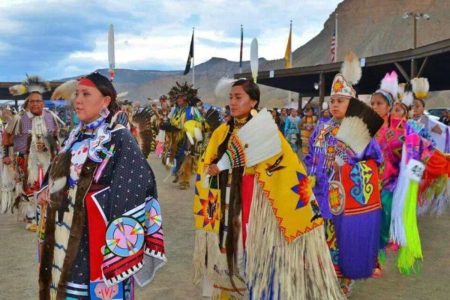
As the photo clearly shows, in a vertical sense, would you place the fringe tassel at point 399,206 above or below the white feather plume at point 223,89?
below

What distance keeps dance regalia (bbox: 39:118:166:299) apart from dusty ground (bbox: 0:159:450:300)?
1.70 metres

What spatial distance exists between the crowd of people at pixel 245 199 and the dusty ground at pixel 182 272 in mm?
217

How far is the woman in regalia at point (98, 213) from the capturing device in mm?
2166

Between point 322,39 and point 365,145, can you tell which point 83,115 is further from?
point 322,39

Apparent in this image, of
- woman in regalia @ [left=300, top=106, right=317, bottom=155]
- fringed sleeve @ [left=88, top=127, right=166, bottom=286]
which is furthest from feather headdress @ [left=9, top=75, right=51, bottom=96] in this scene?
woman in regalia @ [left=300, top=106, right=317, bottom=155]

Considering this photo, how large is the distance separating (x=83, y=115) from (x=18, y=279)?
2.51 metres

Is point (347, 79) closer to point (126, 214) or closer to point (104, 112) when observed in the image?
point (104, 112)

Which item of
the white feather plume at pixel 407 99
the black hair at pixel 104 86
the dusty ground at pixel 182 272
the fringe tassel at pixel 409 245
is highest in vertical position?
the white feather plume at pixel 407 99

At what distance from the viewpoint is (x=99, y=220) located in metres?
2.20

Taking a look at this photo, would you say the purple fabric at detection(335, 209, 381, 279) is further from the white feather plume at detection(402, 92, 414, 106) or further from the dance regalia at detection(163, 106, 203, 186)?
the dance regalia at detection(163, 106, 203, 186)

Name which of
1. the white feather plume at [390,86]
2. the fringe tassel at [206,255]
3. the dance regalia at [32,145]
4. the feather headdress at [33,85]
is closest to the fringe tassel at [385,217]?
the white feather plume at [390,86]

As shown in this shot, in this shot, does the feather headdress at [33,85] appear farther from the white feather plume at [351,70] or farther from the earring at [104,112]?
the earring at [104,112]

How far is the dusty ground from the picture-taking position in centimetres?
397

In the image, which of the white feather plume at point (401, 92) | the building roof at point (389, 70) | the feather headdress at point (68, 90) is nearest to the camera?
the feather headdress at point (68, 90)
